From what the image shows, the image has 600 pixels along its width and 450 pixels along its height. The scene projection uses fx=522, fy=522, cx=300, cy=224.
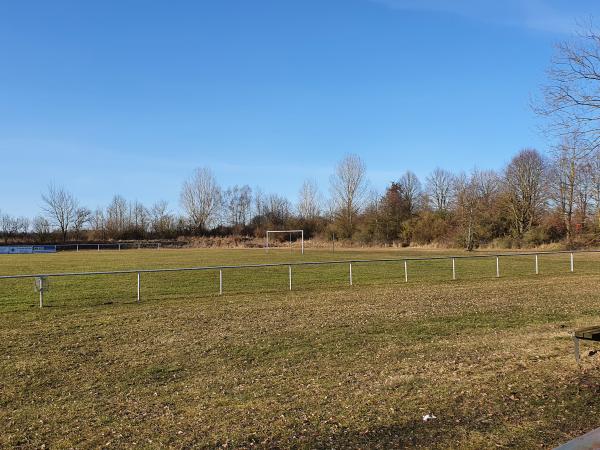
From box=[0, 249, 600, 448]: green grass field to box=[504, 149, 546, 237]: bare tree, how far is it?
1951 inches

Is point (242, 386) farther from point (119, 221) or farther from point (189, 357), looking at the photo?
point (119, 221)

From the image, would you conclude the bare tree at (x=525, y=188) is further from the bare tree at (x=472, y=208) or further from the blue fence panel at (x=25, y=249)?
the blue fence panel at (x=25, y=249)

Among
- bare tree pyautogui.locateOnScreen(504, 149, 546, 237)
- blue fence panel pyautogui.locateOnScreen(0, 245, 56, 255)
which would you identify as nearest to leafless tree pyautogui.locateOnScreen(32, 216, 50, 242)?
blue fence panel pyautogui.locateOnScreen(0, 245, 56, 255)

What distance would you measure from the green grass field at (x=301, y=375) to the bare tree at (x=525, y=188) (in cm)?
4955

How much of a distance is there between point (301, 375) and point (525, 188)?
61811mm

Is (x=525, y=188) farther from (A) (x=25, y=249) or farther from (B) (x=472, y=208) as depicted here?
(A) (x=25, y=249)

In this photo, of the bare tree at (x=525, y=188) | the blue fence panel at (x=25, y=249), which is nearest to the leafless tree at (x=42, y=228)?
the blue fence panel at (x=25, y=249)

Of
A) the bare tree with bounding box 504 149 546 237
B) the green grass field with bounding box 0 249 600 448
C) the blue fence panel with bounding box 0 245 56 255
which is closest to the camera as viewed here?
the green grass field with bounding box 0 249 600 448

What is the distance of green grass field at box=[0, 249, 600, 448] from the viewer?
464 centimetres

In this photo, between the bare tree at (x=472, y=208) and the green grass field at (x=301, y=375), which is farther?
the bare tree at (x=472, y=208)

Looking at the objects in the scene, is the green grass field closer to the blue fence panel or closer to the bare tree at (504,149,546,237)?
the bare tree at (504,149,546,237)

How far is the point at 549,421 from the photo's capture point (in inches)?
182

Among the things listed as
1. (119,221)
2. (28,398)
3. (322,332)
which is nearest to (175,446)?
(28,398)

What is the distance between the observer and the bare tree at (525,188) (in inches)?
2376
